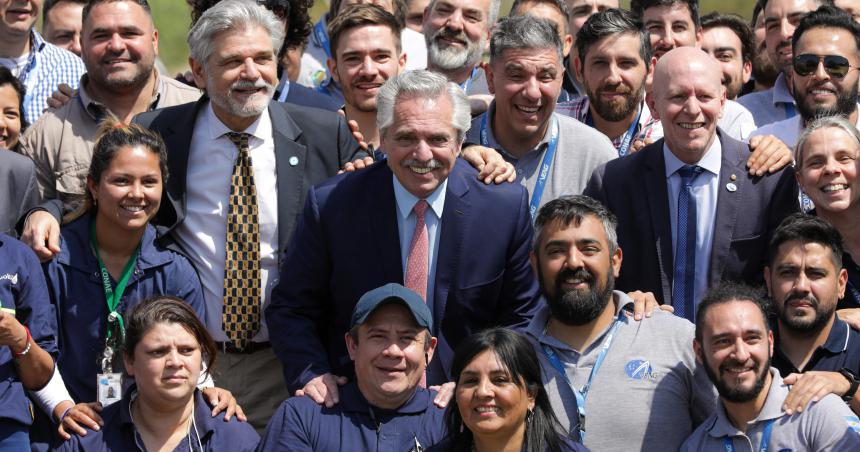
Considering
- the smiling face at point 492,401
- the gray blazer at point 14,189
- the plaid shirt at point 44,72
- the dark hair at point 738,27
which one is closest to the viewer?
the smiling face at point 492,401

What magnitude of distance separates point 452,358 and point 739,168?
1.81 m

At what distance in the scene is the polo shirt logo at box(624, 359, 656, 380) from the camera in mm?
6598

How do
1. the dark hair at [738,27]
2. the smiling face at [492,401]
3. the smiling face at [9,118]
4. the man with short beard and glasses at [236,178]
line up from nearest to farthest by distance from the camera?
the smiling face at [492,401] → the man with short beard and glasses at [236,178] → the smiling face at [9,118] → the dark hair at [738,27]

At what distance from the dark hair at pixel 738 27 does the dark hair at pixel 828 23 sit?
1.34 m

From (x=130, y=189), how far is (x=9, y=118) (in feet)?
3.65

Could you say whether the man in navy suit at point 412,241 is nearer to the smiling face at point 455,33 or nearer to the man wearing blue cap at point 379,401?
the man wearing blue cap at point 379,401

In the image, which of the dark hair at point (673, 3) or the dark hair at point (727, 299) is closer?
the dark hair at point (727, 299)

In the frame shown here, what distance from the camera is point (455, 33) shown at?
9.20 meters

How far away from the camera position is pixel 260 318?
24.0ft

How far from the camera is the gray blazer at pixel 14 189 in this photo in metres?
7.12

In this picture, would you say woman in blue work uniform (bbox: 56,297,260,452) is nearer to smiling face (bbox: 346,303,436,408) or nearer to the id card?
the id card

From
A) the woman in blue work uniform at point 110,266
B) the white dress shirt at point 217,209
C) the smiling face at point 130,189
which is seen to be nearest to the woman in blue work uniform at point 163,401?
the woman in blue work uniform at point 110,266

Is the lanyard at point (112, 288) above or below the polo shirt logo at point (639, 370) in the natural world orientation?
above

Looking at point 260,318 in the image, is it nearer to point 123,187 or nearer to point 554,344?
point 123,187
